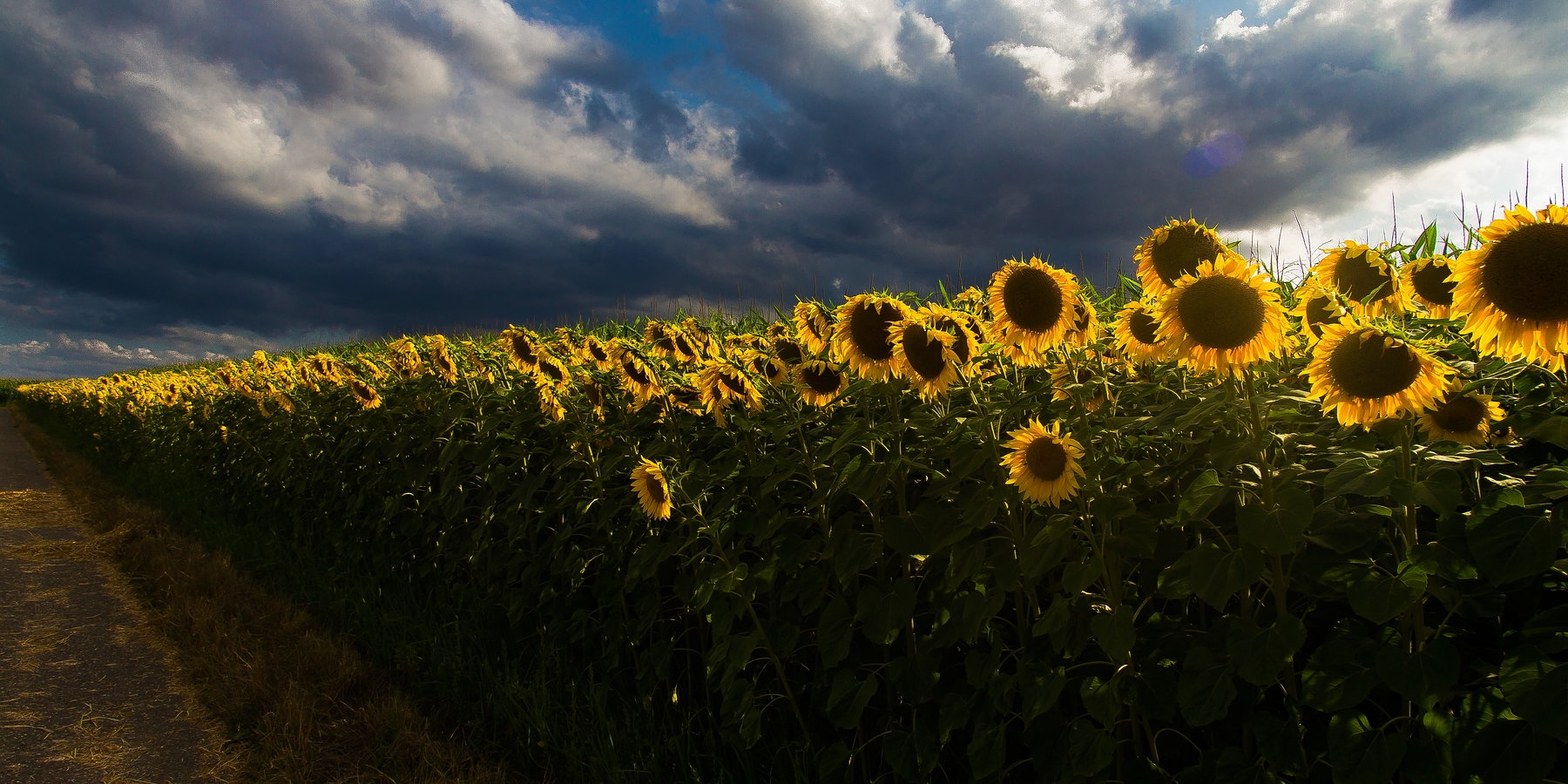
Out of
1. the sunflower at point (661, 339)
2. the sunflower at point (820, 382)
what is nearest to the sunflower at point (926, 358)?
the sunflower at point (820, 382)

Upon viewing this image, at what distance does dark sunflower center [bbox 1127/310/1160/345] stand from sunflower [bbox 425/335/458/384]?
12.5 ft

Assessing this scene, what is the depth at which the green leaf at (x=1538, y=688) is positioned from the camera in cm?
136

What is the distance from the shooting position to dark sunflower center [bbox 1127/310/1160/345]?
2.05m

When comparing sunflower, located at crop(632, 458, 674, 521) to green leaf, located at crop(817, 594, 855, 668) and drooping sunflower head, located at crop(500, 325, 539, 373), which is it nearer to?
green leaf, located at crop(817, 594, 855, 668)

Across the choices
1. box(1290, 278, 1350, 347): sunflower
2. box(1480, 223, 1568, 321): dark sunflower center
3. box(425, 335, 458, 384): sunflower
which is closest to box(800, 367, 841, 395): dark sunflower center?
box(1290, 278, 1350, 347): sunflower

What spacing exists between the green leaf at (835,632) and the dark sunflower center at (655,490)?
0.69m

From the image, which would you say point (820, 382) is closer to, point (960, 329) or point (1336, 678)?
point (960, 329)

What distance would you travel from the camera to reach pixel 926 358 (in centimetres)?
233

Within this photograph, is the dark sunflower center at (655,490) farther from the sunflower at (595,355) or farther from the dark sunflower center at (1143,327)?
the dark sunflower center at (1143,327)

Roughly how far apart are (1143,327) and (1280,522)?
628mm

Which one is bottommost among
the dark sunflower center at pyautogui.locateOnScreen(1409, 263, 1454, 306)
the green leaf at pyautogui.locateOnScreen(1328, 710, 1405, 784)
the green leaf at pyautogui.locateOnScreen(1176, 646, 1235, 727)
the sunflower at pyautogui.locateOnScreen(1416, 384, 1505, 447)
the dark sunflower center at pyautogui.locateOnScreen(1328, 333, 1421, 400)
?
the green leaf at pyautogui.locateOnScreen(1328, 710, 1405, 784)

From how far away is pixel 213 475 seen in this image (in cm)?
887

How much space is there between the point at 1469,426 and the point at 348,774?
Result: 4.01 metres

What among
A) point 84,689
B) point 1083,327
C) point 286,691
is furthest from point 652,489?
point 84,689
